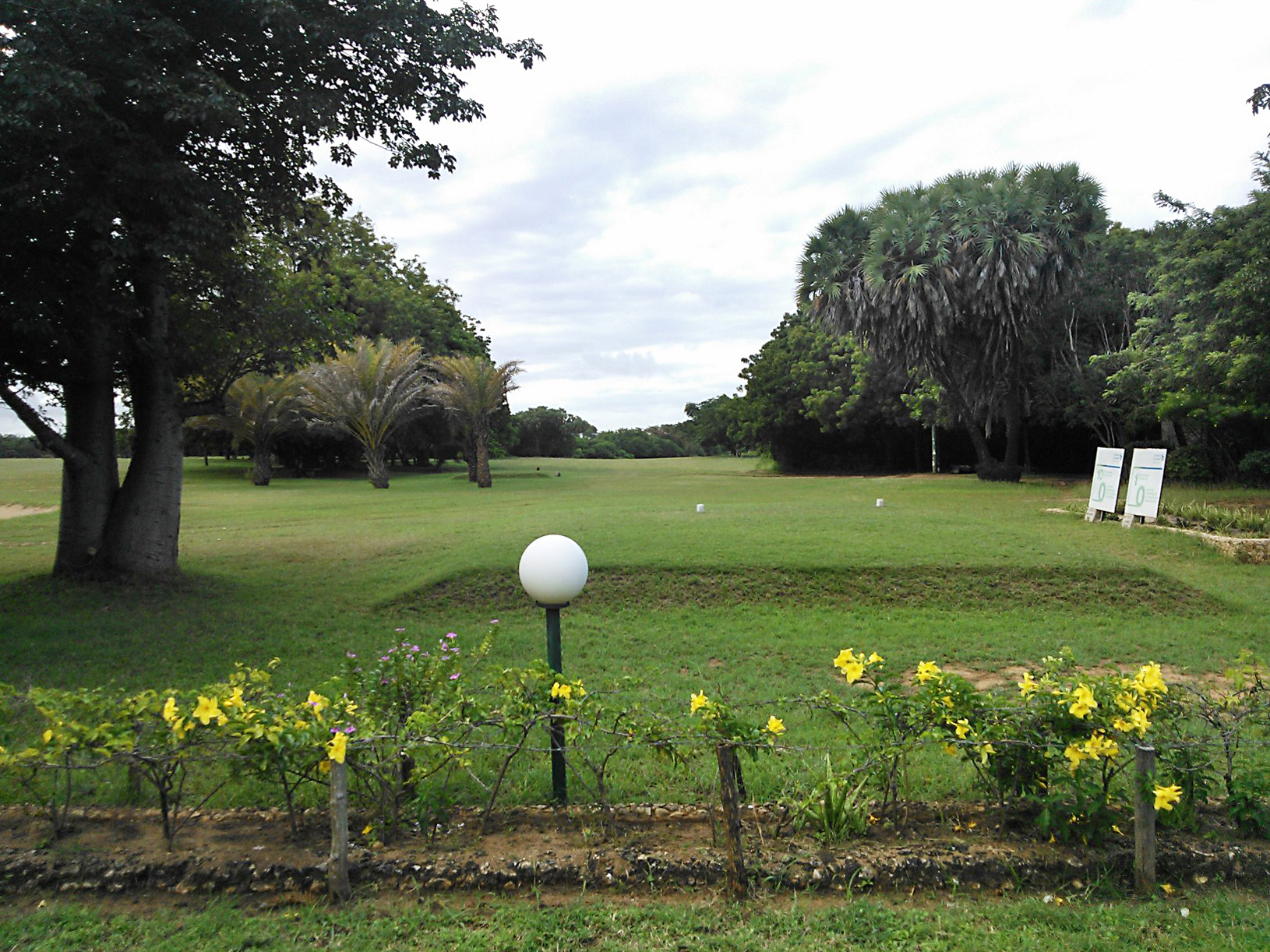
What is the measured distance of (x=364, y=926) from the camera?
9.57ft

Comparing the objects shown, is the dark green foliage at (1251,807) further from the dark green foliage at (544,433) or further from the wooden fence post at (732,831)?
the dark green foliage at (544,433)

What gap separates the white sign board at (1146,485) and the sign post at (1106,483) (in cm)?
28

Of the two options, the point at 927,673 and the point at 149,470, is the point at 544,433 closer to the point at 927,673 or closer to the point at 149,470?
the point at 149,470

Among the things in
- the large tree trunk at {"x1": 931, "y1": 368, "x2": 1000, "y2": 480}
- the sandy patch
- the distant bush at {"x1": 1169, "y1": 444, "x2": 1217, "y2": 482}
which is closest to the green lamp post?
the sandy patch

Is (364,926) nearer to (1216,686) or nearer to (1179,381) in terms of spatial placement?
(1216,686)

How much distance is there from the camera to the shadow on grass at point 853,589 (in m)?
9.52

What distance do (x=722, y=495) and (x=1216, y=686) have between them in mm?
17718

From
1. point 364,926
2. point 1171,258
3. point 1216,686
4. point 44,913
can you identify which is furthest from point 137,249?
point 1171,258

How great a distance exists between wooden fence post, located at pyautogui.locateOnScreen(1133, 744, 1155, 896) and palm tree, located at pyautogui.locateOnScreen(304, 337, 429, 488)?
29.0 meters

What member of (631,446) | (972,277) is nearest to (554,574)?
(972,277)

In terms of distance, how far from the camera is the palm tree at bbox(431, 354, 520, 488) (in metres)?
30.1

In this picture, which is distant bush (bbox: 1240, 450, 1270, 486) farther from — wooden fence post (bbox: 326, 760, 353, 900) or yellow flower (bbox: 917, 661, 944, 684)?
wooden fence post (bbox: 326, 760, 353, 900)

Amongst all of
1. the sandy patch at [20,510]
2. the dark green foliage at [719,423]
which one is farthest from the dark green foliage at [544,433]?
the sandy patch at [20,510]

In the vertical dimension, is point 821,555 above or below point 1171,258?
below
